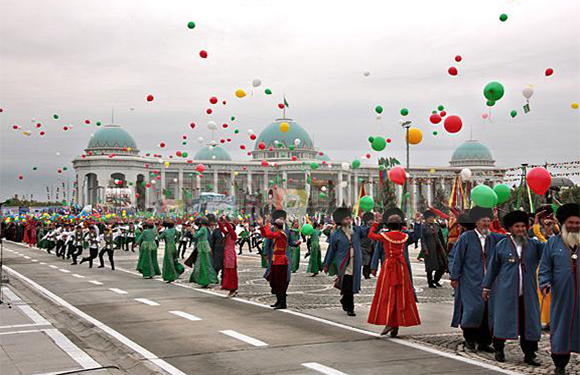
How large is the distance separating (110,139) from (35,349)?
14656 cm

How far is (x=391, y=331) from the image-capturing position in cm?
1005

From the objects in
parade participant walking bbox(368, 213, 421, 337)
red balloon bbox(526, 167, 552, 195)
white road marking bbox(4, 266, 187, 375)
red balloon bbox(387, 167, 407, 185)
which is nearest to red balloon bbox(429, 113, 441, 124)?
red balloon bbox(387, 167, 407, 185)

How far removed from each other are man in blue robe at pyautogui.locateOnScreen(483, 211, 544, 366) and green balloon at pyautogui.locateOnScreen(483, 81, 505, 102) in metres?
8.73

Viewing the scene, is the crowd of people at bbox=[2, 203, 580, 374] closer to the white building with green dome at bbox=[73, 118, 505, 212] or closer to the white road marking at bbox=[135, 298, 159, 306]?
the white road marking at bbox=[135, 298, 159, 306]

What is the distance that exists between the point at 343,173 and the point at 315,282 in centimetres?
12833

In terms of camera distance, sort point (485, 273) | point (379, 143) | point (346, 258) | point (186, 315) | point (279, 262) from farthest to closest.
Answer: point (379, 143) → point (279, 262) → point (186, 315) → point (346, 258) → point (485, 273)

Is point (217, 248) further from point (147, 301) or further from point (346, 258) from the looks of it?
point (346, 258)

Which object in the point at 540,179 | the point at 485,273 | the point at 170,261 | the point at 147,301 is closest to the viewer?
the point at 485,273

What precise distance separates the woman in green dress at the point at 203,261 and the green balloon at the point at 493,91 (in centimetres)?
683

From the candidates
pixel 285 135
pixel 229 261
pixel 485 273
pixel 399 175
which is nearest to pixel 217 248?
pixel 229 261

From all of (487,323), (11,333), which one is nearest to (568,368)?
(487,323)

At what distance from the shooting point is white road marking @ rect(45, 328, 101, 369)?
867cm

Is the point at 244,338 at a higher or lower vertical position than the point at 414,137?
lower

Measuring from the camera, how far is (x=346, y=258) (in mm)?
12250
